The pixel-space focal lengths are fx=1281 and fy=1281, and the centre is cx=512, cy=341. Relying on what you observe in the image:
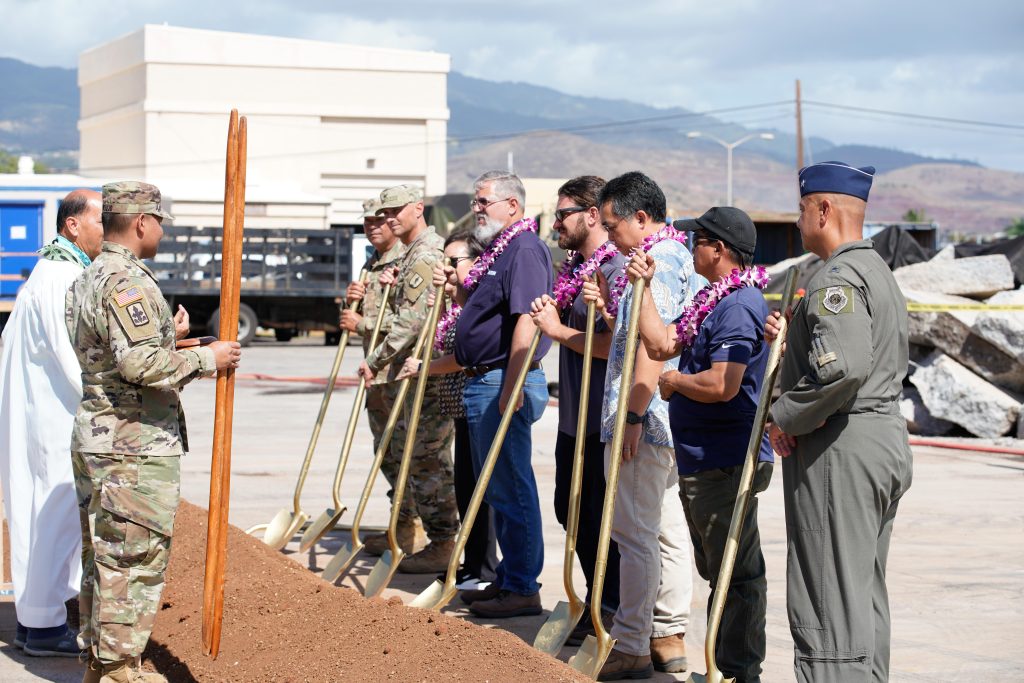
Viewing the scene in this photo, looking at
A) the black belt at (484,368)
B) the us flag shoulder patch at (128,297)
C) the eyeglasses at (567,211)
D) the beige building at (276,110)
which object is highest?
the beige building at (276,110)

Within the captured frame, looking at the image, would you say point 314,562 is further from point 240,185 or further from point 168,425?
point 240,185

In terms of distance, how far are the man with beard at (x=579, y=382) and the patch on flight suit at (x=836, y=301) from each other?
5.56 ft

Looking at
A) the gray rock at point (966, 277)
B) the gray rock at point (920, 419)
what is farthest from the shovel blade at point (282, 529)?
the gray rock at point (966, 277)

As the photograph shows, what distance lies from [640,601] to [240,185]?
2235mm

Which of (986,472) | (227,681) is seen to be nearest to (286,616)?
(227,681)

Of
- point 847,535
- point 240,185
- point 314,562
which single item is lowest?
point 314,562

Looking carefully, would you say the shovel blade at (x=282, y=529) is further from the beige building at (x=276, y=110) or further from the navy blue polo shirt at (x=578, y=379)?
the beige building at (x=276, y=110)

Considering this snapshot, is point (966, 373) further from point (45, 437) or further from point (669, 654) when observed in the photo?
point (45, 437)

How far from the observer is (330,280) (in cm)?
2391

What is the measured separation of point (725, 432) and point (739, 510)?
552mm

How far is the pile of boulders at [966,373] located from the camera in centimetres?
1227

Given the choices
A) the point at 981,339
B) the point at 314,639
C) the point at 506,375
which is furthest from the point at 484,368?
the point at 981,339

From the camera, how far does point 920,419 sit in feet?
41.7

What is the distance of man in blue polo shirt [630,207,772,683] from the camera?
15.4 feet
